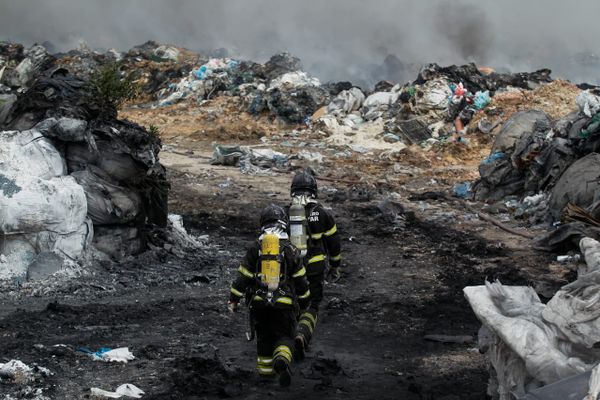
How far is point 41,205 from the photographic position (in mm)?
6918

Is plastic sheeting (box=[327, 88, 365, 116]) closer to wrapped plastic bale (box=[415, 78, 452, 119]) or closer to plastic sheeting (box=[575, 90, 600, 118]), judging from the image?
wrapped plastic bale (box=[415, 78, 452, 119])

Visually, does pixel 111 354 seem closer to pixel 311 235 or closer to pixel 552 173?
pixel 311 235

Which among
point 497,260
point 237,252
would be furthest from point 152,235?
point 497,260

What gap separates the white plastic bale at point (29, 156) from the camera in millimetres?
7141

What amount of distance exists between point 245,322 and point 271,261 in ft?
5.95

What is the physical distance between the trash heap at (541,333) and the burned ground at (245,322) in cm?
95

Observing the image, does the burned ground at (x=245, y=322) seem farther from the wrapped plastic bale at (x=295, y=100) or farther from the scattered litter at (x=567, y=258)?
the wrapped plastic bale at (x=295, y=100)

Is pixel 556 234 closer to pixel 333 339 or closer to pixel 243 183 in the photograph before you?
pixel 333 339

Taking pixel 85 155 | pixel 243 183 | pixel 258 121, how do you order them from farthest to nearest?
1. pixel 258 121
2. pixel 243 183
3. pixel 85 155

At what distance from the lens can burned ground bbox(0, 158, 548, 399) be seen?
4.80 meters

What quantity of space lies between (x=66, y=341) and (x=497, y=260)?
5.04 metres

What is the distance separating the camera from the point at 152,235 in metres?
8.29

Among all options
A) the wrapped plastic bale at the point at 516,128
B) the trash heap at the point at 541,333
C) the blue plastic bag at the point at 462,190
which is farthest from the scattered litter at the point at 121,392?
the wrapped plastic bale at the point at 516,128

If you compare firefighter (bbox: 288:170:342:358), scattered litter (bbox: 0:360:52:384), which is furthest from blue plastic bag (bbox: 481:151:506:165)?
scattered litter (bbox: 0:360:52:384)
